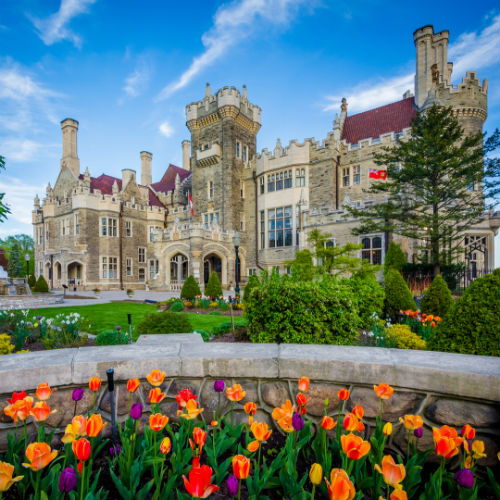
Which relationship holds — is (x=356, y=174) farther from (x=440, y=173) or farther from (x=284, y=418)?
(x=284, y=418)

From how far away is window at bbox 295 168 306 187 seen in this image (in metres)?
23.9

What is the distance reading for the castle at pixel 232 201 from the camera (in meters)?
20.0

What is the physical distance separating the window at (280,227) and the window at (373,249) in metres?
6.41

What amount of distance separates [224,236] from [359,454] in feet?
81.0

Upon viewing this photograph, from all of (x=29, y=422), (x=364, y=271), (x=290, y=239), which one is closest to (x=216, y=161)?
(x=290, y=239)

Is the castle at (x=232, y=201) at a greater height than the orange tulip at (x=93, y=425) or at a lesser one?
greater

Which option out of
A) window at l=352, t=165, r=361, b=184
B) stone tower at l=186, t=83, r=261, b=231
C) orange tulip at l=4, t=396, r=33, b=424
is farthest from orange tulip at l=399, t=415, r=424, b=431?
stone tower at l=186, t=83, r=261, b=231

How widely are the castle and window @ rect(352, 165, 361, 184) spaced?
8 centimetres

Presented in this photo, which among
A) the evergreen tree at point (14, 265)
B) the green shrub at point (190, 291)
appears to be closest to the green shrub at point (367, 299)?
the green shrub at point (190, 291)

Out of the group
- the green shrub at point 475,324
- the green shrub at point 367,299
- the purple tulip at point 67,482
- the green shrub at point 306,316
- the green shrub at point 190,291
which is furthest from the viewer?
the green shrub at point 190,291

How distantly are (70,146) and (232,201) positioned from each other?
69.1 feet

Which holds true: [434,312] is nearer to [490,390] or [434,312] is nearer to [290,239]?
[490,390]

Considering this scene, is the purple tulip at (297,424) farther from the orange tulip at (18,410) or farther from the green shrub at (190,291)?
the green shrub at (190,291)

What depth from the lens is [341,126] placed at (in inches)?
1000
